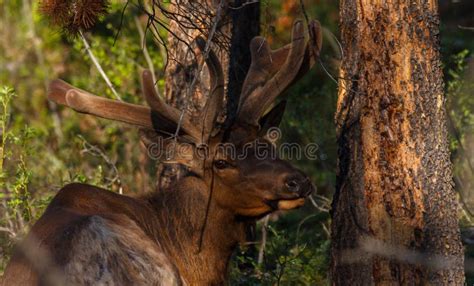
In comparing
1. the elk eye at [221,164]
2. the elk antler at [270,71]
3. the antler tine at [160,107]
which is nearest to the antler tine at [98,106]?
the antler tine at [160,107]

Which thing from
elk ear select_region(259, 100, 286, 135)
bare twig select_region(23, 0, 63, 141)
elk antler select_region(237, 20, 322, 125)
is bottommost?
elk ear select_region(259, 100, 286, 135)

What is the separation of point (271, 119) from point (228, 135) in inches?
23.5

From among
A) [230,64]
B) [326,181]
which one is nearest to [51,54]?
[326,181]

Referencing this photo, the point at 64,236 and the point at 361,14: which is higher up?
the point at 361,14

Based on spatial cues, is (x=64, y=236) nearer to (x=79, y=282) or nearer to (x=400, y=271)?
(x=79, y=282)

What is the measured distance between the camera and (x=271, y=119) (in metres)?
8.20

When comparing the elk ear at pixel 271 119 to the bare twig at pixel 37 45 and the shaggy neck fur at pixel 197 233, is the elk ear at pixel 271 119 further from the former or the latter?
the bare twig at pixel 37 45

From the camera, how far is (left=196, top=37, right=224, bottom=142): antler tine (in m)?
7.51

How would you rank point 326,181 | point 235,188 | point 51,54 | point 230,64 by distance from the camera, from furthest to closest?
point 51,54 → point 326,181 → point 230,64 → point 235,188

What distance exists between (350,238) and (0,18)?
44.3ft

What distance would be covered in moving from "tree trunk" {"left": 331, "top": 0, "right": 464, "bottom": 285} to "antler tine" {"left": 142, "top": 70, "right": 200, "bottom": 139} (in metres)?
1.63

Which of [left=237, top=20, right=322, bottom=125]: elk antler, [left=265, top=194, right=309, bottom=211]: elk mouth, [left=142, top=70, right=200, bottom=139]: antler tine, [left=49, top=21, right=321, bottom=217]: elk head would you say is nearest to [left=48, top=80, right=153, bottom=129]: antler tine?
[left=49, top=21, right=321, bottom=217]: elk head

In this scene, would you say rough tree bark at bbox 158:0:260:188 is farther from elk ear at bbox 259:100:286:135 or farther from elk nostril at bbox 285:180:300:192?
elk nostril at bbox 285:180:300:192

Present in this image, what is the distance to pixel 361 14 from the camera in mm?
6426
